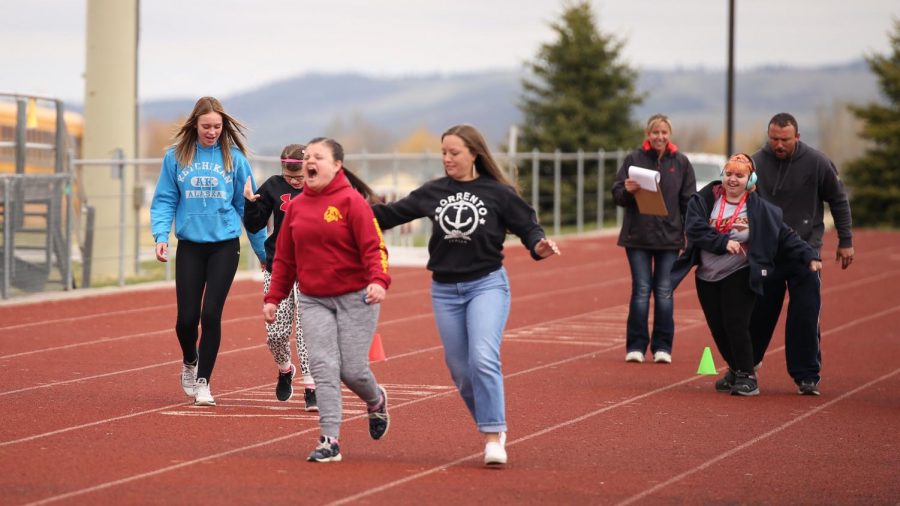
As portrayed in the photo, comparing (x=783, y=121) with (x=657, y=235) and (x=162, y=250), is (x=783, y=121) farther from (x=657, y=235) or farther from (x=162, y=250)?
(x=162, y=250)

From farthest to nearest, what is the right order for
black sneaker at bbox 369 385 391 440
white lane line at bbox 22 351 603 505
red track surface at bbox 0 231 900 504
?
1. black sneaker at bbox 369 385 391 440
2. red track surface at bbox 0 231 900 504
3. white lane line at bbox 22 351 603 505

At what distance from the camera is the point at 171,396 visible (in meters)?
11.1

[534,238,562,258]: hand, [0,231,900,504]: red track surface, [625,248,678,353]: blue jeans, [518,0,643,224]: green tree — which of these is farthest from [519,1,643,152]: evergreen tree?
[534,238,562,258]: hand

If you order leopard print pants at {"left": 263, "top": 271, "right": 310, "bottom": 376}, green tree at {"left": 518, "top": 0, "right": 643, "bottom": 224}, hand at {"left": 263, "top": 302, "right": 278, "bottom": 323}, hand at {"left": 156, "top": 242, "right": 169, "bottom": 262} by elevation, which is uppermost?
green tree at {"left": 518, "top": 0, "right": 643, "bottom": 224}

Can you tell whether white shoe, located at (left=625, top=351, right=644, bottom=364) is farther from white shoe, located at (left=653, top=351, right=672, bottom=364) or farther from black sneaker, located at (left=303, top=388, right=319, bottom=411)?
black sneaker, located at (left=303, top=388, right=319, bottom=411)

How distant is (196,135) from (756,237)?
4.04 metres

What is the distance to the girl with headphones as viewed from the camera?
11.4 metres

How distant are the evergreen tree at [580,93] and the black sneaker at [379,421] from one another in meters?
36.2

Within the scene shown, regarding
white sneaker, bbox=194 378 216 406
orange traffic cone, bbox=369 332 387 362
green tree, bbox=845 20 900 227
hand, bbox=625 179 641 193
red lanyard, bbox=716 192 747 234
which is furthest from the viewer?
green tree, bbox=845 20 900 227

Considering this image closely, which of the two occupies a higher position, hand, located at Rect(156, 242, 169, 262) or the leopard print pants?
hand, located at Rect(156, 242, 169, 262)

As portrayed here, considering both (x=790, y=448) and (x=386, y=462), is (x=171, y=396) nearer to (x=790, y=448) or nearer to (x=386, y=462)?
(x=386, y=462)

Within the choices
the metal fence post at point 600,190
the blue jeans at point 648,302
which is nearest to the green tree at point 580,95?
the metal fence post at point 600,190

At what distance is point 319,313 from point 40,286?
11724 mm

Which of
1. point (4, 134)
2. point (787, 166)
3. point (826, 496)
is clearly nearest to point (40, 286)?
point (4, 134)
